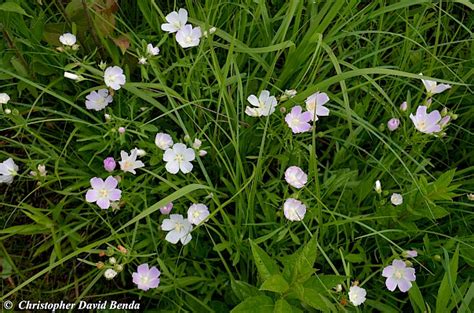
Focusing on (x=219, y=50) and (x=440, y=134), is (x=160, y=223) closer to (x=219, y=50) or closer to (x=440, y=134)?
(x=219, y=50)

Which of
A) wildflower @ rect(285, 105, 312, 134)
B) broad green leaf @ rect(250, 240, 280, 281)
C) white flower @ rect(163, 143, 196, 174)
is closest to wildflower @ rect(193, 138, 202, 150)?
white flower @ rect(163, 143, 196, 174)

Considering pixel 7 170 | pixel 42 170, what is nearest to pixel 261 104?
pixel 42 170

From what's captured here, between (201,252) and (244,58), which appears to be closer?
(201,252)

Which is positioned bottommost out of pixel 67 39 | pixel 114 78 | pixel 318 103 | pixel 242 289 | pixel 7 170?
pixel 242 289

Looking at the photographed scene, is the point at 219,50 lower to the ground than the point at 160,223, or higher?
higher

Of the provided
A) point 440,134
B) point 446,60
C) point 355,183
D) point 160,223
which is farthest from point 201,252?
point 446,60

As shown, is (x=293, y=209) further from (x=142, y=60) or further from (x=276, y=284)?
(x=142, y=60)

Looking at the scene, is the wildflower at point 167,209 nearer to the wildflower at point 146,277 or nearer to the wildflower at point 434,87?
the wildflower at point 146,277
